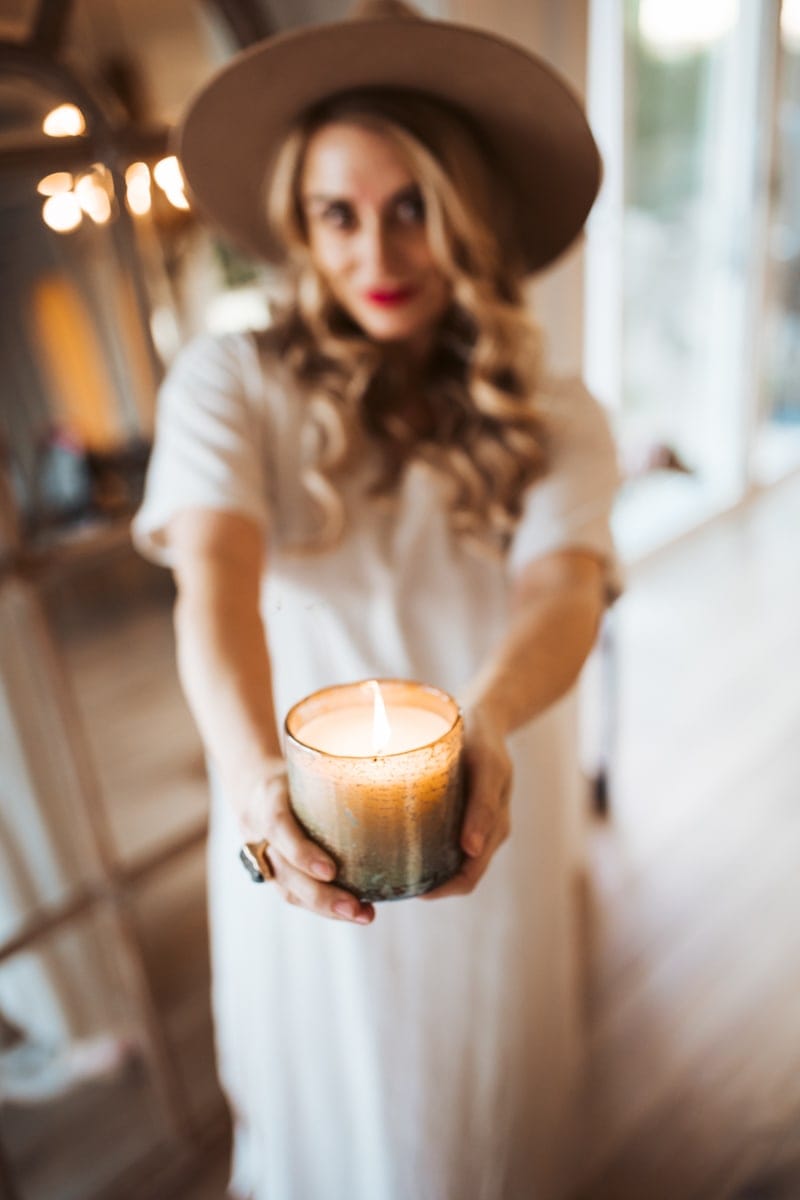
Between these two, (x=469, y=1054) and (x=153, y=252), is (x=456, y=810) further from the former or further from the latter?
(x=153, y=252)

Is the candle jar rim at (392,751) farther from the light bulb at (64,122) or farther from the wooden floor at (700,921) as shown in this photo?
the wooden floor at (700,921)

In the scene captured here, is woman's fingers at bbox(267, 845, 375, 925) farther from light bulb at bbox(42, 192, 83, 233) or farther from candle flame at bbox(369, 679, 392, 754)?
light bulb at bbox(42, 192, 83, 233)

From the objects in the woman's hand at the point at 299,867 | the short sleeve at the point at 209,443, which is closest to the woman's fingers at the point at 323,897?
the woman's hand at the point at 299,867

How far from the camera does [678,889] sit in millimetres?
1860

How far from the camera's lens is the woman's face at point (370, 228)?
0.72 m

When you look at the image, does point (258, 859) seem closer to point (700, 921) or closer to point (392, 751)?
point (392, 751)

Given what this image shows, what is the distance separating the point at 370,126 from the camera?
722mm

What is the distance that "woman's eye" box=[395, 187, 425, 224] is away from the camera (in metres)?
0.75

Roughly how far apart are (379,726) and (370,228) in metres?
0.47

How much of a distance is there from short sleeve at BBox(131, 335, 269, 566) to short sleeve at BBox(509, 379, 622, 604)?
0.24m

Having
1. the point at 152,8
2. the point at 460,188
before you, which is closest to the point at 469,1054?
the point at 460,188

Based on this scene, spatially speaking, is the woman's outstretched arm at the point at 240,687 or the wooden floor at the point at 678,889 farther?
the wooden floor at the point at 678,889

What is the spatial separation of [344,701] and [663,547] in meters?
3.26

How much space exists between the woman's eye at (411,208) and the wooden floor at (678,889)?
0.98m
